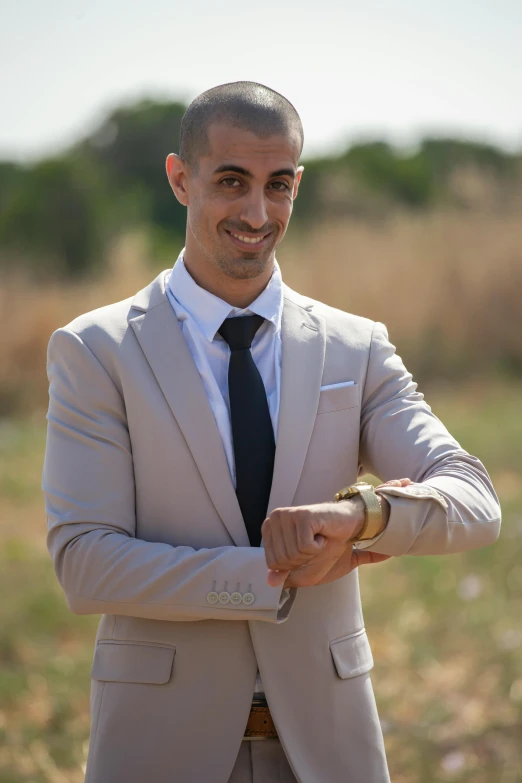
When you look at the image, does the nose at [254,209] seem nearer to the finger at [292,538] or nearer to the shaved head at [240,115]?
the shaved head at [240,115]

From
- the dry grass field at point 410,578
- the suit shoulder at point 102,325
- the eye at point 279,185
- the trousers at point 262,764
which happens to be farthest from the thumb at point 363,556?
the dry grass field at point 410,578

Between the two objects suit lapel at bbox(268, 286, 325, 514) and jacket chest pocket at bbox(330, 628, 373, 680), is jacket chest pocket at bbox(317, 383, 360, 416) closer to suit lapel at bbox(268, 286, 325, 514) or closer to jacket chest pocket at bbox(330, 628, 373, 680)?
suit lapel at bbox(268, 286, 325, 514)

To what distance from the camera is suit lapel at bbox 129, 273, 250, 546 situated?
224 centimetres

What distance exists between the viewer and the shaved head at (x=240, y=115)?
2.32m

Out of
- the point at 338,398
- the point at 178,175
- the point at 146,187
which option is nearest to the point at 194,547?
the point at 338,398

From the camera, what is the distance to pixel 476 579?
596cm

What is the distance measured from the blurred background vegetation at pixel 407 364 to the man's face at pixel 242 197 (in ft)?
8.58

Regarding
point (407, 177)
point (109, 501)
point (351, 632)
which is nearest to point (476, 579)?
point (351, 632)

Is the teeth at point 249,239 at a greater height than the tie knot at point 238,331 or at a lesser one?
greater

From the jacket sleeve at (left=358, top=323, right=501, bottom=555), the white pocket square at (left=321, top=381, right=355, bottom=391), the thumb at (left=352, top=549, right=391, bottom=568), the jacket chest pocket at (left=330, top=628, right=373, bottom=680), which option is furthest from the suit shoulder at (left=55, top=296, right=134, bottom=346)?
the jacket chest pocket at (left=330, top=628, right=373, bottom=680)

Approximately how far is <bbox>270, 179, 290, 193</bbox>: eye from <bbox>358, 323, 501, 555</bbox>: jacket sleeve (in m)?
0.41

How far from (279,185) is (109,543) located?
0.87 meters

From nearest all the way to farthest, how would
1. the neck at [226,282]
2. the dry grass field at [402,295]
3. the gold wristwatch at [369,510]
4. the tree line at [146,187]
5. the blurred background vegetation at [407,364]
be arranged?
1. the gold wristwatch at [369,510]
2. the neck at [226,282]
3. the blurred background vegetation at [407,364]
4. the dry grass field at [402,295]
5. the tree line at [146,187]

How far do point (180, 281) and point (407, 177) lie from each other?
23.9 m
